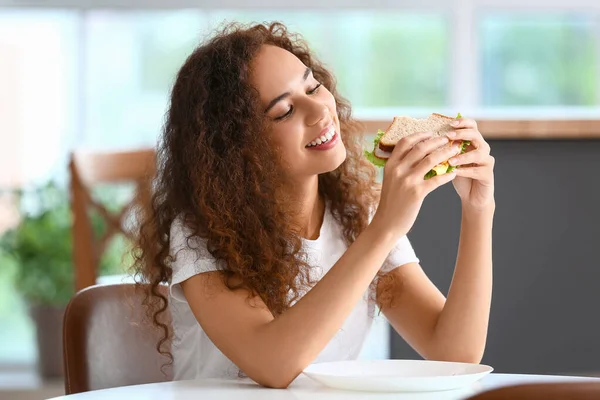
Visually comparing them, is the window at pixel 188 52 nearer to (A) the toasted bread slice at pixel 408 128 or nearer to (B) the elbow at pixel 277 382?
(A) the toasted bread slice at pixel 408 128

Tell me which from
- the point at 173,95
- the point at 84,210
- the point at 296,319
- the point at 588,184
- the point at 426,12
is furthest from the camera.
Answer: the point at 426,12

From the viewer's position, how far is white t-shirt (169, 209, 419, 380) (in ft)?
5.08

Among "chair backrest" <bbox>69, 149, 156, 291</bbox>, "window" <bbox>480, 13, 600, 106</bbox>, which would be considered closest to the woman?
"chair backrest" <bbox>69, 149, 156, 291</bbox>

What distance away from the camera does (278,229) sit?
4.95 feet

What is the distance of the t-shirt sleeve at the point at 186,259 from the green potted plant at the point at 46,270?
7.66 ft

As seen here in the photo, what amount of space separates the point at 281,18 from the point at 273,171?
2.84 metres

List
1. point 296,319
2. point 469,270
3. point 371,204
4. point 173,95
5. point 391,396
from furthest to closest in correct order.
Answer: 1. point 371,204
2. point 173,95
3. point 469,270
4. point 296,319
5. point 391,396

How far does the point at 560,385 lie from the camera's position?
0.56 meters

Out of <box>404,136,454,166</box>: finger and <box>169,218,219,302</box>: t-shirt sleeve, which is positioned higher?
<box>404,136,454,166</box>: finger

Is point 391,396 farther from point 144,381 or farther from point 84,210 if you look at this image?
point 84,210

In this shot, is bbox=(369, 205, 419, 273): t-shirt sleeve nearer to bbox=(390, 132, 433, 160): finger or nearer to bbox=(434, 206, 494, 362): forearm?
bbox=(434, 206, 494, 362): forearm

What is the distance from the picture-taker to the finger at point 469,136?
1.37m

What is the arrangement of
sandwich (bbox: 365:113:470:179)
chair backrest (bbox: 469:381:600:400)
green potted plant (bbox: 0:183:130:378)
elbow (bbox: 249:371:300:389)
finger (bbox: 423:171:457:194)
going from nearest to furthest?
1. chair backrest (bbox: 469:381:600:400)
2. elbow (bbox: 249:371:300:389)
3. finger (bbox: 423:171:457:194)
4. sandwich (bbox: 365:113:470:179)
5. green potted plant (bbox: 0:183:130:378)

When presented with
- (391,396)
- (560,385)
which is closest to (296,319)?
(391,396)
